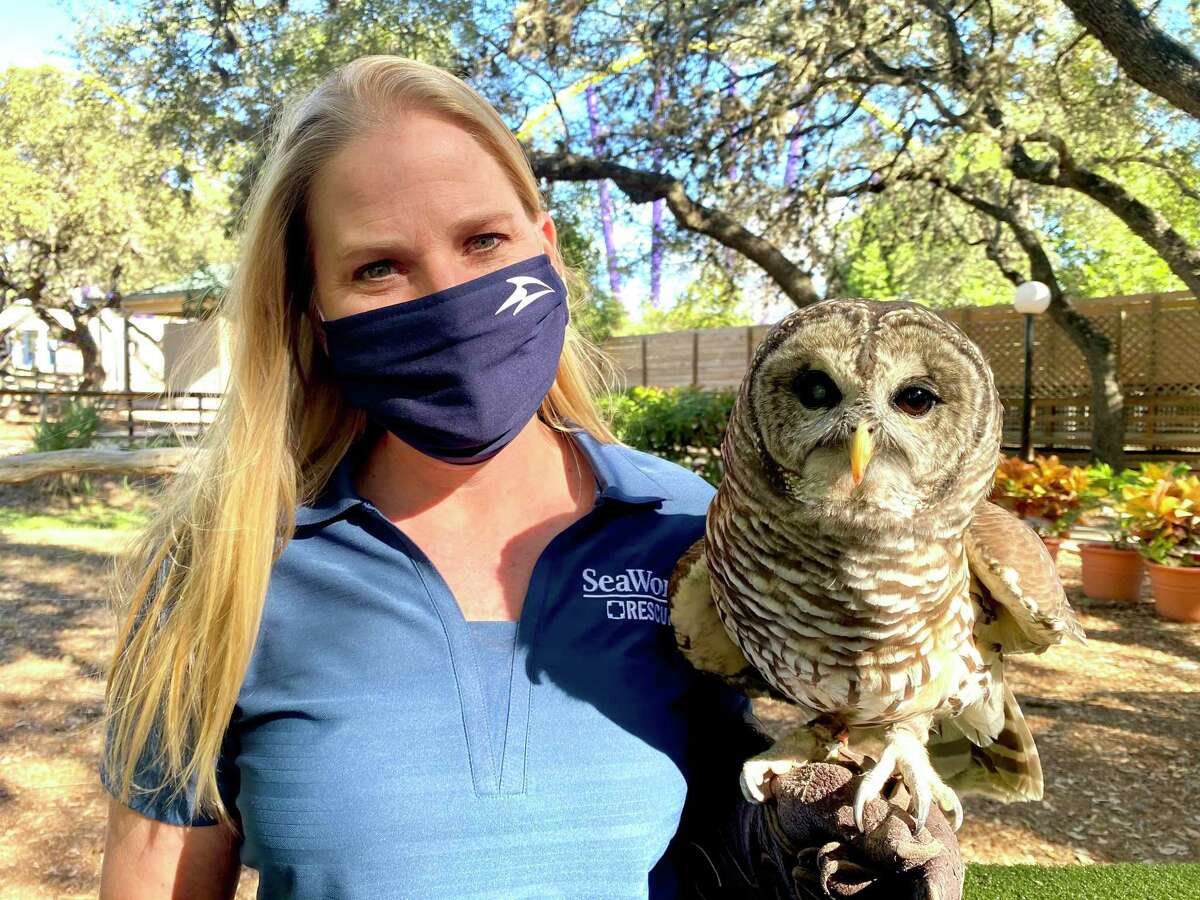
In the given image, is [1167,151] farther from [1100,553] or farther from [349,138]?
[349,138]

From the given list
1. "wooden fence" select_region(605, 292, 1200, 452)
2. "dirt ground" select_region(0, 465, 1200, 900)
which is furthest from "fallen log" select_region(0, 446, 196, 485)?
"wooden fence" select_region(605, 292, 1200, 452)

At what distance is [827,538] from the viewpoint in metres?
1.66

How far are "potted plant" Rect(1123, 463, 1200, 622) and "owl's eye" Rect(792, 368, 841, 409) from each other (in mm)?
6274

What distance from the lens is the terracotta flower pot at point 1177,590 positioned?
662 cm

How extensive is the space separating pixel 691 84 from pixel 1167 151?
7436 millimetres

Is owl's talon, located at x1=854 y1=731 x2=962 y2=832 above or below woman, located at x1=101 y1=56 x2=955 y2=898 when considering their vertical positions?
below

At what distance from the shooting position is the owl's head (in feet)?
5.23

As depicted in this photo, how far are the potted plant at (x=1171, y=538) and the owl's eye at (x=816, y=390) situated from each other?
20.6 feet

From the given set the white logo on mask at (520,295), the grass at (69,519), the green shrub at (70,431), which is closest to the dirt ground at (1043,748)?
the white logo on mask at (520,295)

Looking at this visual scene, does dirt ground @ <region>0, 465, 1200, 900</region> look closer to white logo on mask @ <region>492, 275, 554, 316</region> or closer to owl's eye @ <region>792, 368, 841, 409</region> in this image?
white logo on mask @ <region>492, 275, 554, 316</region>

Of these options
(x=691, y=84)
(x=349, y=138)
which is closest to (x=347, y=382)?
(x=349, y=138)

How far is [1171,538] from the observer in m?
6.62

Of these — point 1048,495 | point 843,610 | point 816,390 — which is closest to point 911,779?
point 843,610

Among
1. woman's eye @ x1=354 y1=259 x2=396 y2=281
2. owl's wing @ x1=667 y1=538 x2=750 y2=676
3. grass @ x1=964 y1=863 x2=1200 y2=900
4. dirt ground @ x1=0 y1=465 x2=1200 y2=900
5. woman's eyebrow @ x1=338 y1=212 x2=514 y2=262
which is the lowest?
Answer: dirt ground @ x1=0 y1=465 x2=1200 y2=900
